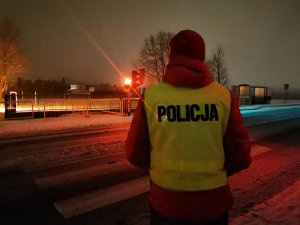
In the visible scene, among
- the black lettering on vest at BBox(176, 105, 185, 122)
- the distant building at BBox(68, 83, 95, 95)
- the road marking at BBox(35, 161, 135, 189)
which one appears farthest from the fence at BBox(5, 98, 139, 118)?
the black lettering on vest at BBox(176, 105, 185, 122)

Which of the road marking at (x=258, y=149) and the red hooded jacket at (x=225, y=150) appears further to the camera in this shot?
the road marking at (x=258, y=149)

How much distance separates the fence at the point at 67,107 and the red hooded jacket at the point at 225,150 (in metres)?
17.1

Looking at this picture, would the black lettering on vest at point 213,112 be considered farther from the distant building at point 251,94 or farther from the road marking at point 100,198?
the distant building at point 251,94

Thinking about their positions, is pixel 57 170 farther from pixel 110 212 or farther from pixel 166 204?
pixel 166 204

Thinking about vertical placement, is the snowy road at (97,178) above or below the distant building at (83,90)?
below

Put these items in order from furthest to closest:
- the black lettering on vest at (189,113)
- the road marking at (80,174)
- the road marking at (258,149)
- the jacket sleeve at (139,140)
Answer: the road marking at (258,149), the road marking at (80,174), the jacket sleeve at (139,140), the black lettering on vest at (189,113)

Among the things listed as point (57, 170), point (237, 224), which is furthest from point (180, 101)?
point (57, 170)

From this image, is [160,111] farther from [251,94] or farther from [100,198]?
[251,94]

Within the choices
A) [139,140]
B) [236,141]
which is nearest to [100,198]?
[139,140]

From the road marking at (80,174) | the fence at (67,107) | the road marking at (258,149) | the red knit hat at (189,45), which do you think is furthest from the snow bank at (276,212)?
the fence at (67,107)

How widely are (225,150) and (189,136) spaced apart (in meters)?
0.34

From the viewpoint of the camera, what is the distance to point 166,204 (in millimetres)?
1949

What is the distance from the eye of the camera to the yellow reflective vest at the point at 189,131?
1.90m

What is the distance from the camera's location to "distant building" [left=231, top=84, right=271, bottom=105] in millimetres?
37531
